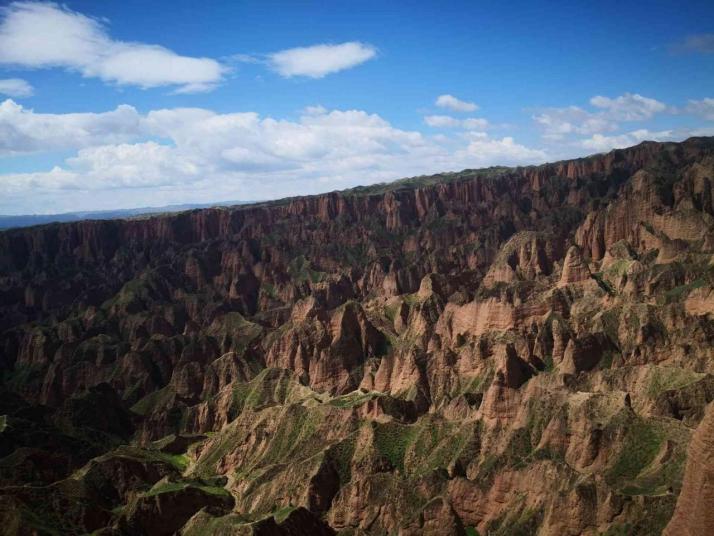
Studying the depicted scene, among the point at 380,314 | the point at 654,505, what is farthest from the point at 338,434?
the point at 380,314

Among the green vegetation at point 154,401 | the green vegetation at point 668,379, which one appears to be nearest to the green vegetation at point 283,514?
the green vegetation at point 668,379

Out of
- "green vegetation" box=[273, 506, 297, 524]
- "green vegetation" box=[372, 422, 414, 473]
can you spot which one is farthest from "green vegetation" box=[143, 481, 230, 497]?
"green vegetation" box=[372, 422, 414, 473]

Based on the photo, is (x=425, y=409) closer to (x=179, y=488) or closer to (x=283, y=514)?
(x=179, y=488)

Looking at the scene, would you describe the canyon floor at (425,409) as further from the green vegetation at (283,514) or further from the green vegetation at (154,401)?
the green vegetation at (154,401)

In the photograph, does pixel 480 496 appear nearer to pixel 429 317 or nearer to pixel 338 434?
pixel 338 434

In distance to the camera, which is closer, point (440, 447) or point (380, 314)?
point (440, 447)

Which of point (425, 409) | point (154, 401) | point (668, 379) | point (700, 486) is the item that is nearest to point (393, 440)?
point (425, 409)

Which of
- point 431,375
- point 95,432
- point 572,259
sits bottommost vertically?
point 95,432

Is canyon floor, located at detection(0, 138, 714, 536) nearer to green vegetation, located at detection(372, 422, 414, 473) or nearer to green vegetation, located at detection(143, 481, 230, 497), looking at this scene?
green vegetation, located at detection(372, 422, 414, 473)
